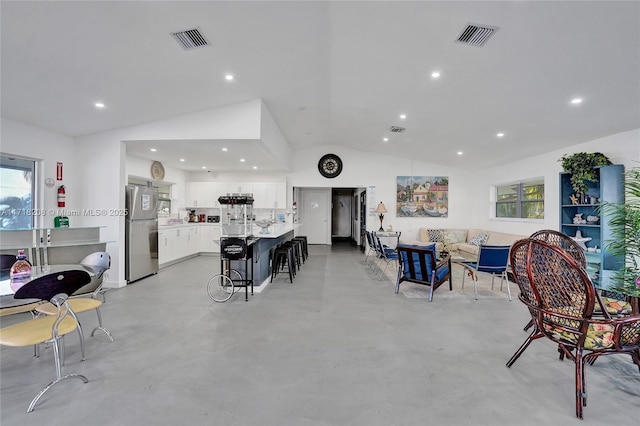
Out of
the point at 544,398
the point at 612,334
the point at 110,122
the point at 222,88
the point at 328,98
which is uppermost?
the point at 328,98

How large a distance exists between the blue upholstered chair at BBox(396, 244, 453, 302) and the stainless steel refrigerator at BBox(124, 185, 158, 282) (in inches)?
181

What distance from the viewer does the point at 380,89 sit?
4.46 m

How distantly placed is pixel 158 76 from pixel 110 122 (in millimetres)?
1680

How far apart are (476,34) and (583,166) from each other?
3344 millimetres

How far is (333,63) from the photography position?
3881mm

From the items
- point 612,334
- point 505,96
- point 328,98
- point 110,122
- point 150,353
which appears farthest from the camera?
point 328,98

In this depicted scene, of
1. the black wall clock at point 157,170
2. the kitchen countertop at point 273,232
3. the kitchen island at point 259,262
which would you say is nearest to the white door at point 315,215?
the kitchen countertop at point 273,232

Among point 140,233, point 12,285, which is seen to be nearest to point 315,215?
point 140,233

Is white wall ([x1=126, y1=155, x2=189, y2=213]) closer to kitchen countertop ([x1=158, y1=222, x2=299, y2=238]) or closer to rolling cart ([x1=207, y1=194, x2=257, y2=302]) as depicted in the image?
kitchen countertop ([x1=158, y1=222, x2=299, y2=238])

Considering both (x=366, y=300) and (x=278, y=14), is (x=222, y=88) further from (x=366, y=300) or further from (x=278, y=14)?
(x=366, y=300)

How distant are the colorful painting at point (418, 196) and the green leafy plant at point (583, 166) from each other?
3.75m

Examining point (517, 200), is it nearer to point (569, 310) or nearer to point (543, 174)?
point (543, 174)

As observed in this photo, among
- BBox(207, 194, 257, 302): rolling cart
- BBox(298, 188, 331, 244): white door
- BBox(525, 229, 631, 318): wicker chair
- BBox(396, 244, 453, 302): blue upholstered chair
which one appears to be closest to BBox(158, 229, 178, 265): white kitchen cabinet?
BBox(207, 194, 257, 302): rolling cart

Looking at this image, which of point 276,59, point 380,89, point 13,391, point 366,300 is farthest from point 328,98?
point 13,391
